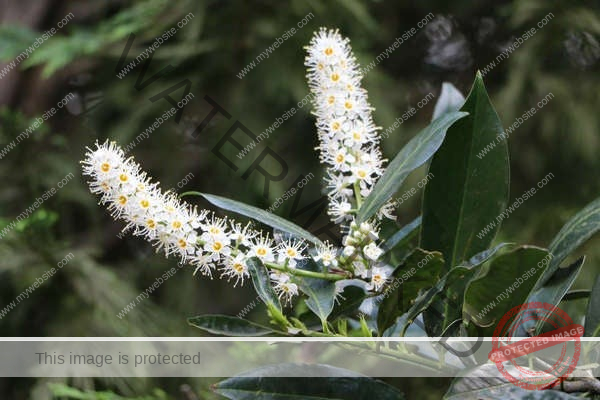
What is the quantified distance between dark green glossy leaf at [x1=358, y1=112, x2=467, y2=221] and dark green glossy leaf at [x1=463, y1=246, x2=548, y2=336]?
94 mm

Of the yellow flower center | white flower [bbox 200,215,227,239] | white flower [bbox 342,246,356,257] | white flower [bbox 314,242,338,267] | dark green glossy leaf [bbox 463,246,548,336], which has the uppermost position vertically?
white flower [bbox 200,215,227,239]

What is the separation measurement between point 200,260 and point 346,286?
4.7 inches

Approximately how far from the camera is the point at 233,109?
2045mm

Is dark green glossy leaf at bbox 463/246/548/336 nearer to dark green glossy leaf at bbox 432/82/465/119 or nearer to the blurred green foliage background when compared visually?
dark green glossy leaf at bbox 432/82/465/119

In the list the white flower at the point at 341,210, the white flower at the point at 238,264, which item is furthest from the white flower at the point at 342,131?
the white flower at the point at 238,264

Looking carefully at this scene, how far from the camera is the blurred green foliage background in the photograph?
1.86 meters

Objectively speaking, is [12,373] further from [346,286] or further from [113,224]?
[346,286]

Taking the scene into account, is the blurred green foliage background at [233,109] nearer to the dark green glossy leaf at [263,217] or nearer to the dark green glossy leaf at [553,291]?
the dark green glossy leaf at [263,217]

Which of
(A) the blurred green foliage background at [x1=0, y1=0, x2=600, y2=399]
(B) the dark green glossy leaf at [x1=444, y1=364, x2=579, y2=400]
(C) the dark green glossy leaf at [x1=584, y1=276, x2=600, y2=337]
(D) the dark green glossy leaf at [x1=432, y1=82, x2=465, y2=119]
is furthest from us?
(A) the blurred green foliage background at [x1=0, y1=0, x2=600, y2=399]

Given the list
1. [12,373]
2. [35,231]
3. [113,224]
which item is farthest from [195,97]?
[12,373]

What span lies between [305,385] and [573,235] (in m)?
0.24

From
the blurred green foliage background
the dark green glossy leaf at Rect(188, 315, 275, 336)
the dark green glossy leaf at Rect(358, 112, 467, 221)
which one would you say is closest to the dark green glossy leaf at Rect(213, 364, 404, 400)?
the dark green glossy leaf at Rect(188, 315, 275, 336)

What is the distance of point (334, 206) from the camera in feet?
2.19

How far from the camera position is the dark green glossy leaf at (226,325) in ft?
1.73
